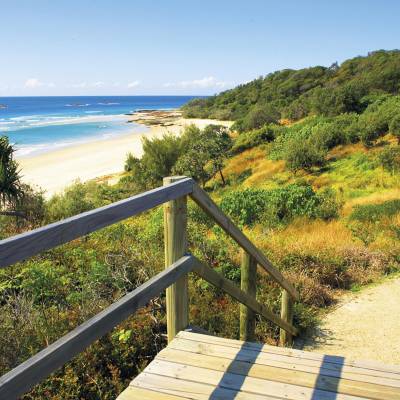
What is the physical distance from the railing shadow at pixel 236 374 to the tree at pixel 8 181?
9.51 m

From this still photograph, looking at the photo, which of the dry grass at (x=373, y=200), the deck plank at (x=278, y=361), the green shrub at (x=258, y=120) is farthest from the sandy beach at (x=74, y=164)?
the deck plank at (x=278, y=361)

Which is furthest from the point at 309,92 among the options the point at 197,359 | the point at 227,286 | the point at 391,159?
the point at 197,359

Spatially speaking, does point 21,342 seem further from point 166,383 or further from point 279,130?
point 279,130

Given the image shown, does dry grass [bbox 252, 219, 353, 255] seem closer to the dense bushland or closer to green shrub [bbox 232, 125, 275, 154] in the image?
green shrub [bbox 232, 125, 275, 154]

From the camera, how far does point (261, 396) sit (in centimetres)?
221

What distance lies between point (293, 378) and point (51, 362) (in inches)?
56.4

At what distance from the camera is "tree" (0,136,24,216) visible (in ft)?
36.0

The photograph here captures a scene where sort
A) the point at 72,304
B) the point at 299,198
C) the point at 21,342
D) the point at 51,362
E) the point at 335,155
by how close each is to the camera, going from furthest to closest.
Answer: the point at 335,155 → the point at 299,198 → the point at 72,304 → the point at 21,342 → the point at 51,362

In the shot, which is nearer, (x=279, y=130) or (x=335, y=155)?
(x=335, y=155)

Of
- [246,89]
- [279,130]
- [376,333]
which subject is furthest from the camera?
[246,89]

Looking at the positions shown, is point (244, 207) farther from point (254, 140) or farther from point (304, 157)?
point (254, 140)

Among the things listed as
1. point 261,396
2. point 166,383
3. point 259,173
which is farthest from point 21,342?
point 259,173

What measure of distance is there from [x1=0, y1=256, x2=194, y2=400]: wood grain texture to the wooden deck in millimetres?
518

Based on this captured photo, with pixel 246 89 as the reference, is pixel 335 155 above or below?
below
